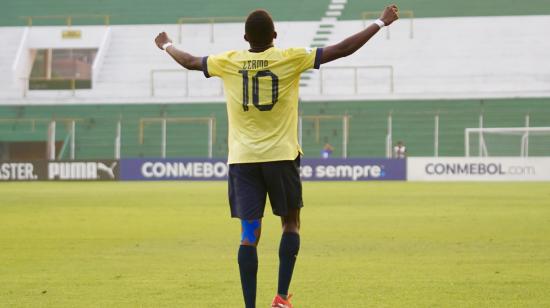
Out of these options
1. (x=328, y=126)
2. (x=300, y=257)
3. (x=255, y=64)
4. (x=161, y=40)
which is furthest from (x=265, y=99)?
(x=328, y=126)

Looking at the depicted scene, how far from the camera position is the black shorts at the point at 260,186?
6926mm

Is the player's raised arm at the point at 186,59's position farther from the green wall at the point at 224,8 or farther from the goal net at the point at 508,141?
the green wall at the point at 224,8

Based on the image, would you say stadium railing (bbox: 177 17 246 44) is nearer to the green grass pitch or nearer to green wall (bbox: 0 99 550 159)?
green wall (bbox: 0 99 550 159)

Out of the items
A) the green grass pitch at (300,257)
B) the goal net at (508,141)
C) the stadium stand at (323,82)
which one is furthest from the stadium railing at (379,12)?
the green grass pitch at (300,257)

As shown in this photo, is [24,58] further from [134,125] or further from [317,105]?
[317,105]

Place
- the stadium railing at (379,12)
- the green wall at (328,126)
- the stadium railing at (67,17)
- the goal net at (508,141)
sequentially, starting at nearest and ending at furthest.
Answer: the goal net at (508,141) → the green wall at (328,126) → the stadium railing at (379,12) → the stadium railing at (67,17)

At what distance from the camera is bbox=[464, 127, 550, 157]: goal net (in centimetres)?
4131

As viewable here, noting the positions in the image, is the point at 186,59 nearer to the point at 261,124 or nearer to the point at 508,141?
the point at 261,124

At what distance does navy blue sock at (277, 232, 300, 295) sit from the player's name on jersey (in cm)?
116

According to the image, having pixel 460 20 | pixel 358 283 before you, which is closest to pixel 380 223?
pixel 358 283

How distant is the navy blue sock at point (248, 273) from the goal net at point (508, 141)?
35638 millimetres

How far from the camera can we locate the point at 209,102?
48438mm

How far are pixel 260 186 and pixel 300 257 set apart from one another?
4579mm

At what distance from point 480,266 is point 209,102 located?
38.5 metres
